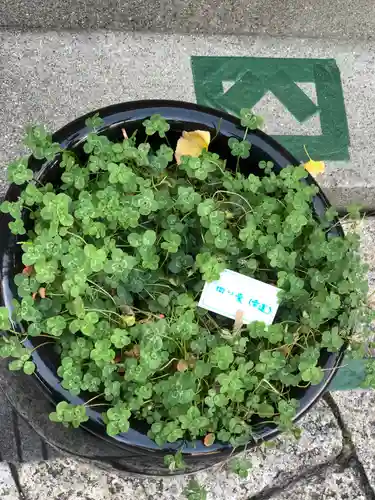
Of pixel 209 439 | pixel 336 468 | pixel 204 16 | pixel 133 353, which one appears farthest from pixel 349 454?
pixel 204 16

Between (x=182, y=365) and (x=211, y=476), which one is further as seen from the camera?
(x=211, y=476)

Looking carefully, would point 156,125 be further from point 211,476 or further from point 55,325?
point 211,476

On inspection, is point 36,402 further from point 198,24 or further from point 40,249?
point 198,24

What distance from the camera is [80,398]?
1144 mm

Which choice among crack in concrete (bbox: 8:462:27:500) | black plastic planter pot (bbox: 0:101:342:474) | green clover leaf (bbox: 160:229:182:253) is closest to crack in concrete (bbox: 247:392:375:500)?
black plastic planter pot (bbox: 0:101:342:474)

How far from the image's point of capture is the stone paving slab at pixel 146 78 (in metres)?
1.76

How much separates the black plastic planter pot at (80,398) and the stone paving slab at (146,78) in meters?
0.55

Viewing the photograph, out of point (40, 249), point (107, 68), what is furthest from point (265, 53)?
point (40, 249)

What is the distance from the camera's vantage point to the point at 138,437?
114cm

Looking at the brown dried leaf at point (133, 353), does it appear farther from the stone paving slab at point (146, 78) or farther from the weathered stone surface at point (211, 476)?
the stone paving slab at point (146, 78)

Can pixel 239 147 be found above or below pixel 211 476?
above

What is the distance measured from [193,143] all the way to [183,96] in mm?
621

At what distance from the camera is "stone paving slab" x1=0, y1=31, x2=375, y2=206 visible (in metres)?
1.76

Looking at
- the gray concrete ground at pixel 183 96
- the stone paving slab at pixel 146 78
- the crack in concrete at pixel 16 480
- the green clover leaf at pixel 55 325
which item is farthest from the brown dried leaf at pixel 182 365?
the stone paving slab at pixel 146 78
